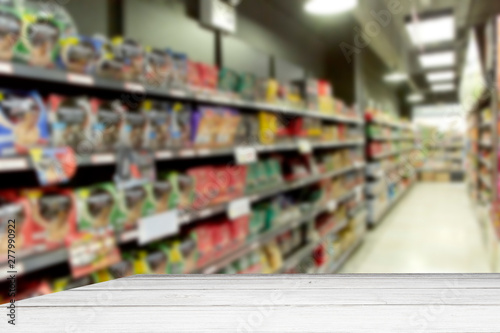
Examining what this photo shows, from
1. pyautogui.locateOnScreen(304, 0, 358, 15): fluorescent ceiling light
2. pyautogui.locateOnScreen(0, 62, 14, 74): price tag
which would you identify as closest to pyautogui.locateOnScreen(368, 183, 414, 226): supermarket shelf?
pyautogui.locateOnScreen(304, 0, 358, 15): fluorescent ceiling light

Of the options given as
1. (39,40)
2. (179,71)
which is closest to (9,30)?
(39,40)

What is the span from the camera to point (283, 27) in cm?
442

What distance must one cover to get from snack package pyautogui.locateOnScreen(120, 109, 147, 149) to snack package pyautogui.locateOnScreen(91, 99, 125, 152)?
0.03 meters

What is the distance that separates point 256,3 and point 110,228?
2901 millimetres

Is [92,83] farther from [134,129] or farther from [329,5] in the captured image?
[329,5]

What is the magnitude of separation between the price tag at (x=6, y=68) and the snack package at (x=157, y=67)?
625 mm

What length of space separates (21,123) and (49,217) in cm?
33

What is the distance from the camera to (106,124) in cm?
162

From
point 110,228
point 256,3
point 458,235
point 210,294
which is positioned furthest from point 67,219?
point 458,235

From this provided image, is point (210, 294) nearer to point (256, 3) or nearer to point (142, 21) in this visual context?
point (142, 21)

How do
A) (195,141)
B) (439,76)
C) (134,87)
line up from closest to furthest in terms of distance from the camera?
(134,87)
(195,141)
(439,76)

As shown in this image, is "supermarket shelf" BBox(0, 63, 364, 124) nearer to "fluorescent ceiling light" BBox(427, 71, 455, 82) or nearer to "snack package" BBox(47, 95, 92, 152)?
"snack package" BBox(47, 95, 92, 152)

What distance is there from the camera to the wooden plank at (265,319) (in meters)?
0.39

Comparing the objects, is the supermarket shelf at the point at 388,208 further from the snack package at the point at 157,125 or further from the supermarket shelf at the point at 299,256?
the snack package at the point at 157,125
